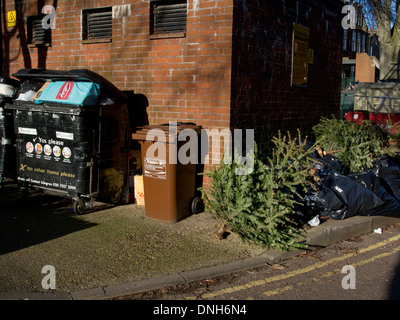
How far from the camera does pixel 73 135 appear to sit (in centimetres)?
692

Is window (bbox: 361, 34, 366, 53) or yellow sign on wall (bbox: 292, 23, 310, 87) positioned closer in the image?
yellow sign on wall (bbox: 292, 23, 310, 87)

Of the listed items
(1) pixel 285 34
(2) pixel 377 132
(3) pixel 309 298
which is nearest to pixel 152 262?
(3) pixel 309 298

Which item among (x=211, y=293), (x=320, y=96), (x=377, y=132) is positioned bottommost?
(x=211, y=293)

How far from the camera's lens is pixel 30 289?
463 cm

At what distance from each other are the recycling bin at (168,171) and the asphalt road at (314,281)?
6.42ft

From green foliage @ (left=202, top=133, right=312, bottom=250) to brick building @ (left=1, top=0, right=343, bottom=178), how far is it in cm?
157

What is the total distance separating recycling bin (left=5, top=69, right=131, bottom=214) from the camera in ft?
22.7

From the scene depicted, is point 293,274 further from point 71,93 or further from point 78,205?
point 71,93

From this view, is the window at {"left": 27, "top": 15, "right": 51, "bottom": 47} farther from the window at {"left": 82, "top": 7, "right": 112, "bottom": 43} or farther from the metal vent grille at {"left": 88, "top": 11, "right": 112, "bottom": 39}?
the metal vent grille at {"left": 88, "top": 11, "right": 112, "bottom": 39}

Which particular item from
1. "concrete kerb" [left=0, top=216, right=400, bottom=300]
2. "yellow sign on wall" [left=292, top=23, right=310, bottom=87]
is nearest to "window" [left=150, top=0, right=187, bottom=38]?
"yellow sign on wall" [left=292, top=23, right=310, bottom=87]

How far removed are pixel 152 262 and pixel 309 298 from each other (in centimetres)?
186

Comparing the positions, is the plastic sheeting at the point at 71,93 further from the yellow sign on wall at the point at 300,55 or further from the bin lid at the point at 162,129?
the yellow sign on wall at the point at 300,55

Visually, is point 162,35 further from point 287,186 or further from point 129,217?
point 287,186

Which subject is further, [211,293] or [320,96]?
[320,96]
